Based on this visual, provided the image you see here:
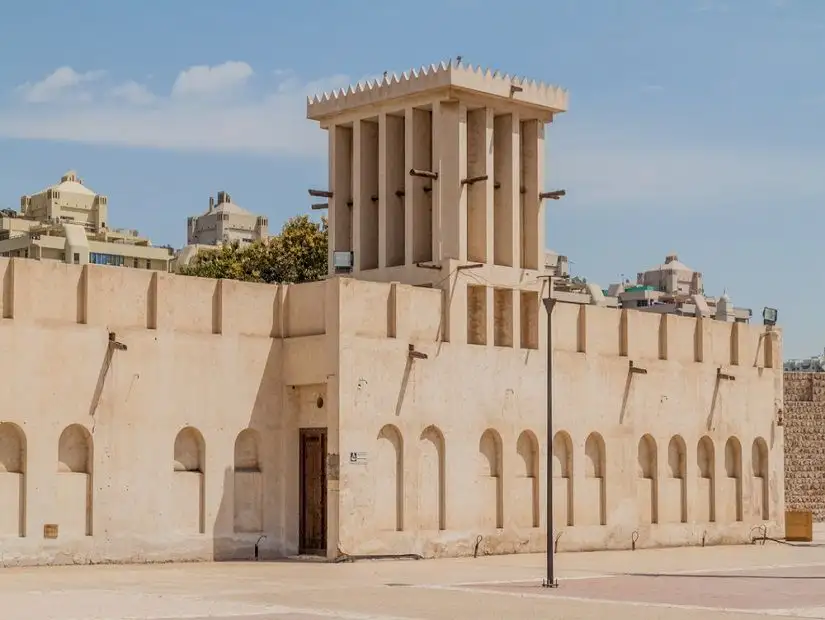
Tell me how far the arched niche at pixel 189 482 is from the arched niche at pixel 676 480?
13.4 m

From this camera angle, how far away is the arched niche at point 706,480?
3994 centimetres

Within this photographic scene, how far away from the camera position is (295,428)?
32375mm

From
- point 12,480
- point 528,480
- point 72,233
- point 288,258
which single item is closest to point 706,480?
point 528,480

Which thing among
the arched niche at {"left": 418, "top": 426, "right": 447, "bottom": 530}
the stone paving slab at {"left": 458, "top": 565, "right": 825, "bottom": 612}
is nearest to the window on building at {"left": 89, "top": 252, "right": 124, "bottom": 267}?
the arched niche at {"left": 418, "top": 426, "right": 447, "bottom": 530}

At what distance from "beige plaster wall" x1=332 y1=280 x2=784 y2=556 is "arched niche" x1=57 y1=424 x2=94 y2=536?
5.10 meters

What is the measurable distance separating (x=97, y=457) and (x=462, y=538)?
28.4ft

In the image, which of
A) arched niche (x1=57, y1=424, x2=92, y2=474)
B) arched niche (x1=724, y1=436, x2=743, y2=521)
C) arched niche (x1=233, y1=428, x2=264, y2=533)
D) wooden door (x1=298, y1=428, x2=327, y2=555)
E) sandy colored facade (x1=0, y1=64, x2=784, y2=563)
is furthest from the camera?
arched niche (x1=724, y1=436, x2=743, y2=521)

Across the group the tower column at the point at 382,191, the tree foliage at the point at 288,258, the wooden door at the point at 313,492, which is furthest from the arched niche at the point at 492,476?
the tree foliage at the point at 288,258

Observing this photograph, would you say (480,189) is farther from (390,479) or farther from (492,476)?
(390,479)

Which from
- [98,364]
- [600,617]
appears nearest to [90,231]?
[98,364]

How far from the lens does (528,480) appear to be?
116ft

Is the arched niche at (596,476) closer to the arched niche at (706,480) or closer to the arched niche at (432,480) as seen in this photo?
the arched niche at (706,480)

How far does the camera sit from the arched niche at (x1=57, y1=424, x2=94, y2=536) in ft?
93.1

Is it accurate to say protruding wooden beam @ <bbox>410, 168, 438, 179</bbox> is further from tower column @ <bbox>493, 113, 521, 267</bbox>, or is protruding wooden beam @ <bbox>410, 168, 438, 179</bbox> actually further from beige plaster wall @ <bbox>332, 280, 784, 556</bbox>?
beige plaster wall @ <bbox>332, 280, 784, 556</bbox>
